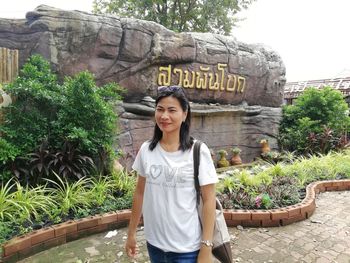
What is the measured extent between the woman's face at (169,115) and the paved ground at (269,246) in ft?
5.99

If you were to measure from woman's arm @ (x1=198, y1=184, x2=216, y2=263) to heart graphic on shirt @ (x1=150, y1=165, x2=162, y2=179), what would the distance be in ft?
0.77

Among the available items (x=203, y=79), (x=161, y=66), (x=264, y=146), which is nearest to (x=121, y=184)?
(x=161, y=66)

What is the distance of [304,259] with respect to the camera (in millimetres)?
2848

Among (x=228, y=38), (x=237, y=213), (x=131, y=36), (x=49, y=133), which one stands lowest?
(x=237, y=213)

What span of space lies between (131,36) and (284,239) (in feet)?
15.0

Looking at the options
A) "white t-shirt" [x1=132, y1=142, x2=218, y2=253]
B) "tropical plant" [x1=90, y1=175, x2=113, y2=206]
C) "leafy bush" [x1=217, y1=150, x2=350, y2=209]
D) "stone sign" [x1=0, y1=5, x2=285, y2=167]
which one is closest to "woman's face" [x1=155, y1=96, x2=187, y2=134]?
"white t-shirt" [x1=132, y1=142, x2=218, y2=253]

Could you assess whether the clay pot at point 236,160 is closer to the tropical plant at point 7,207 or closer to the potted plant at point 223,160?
the potted plant at point 223,160

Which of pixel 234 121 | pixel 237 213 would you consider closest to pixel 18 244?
pixel 237 213

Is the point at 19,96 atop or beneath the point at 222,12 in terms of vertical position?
beneath

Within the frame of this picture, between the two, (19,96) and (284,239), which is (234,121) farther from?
(19,96)

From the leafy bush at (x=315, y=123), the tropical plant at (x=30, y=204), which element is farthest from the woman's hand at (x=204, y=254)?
the leafy bush at (x=315, y=123)

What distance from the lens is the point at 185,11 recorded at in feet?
43.5

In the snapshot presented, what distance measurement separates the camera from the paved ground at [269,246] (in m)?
2.82

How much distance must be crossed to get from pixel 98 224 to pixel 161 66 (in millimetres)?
3950
